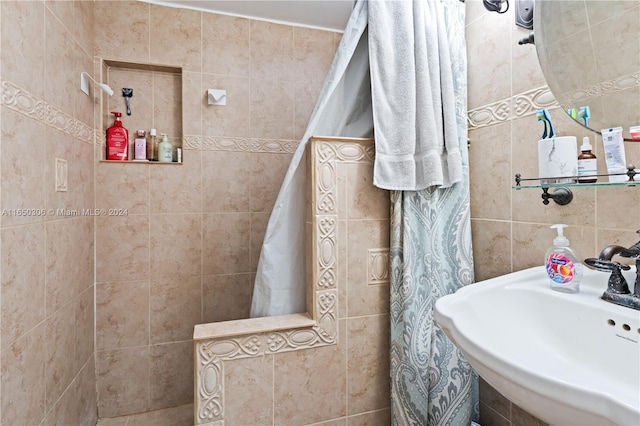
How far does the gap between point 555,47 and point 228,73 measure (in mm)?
1657

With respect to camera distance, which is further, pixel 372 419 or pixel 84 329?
pixel 84 329

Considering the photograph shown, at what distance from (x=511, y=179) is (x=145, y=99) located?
194cm

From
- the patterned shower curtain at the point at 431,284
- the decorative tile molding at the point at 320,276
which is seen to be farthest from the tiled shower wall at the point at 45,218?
the patterned shower curtain at the point at 431,284

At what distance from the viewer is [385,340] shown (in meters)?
1.37

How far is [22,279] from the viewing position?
3.64 feet

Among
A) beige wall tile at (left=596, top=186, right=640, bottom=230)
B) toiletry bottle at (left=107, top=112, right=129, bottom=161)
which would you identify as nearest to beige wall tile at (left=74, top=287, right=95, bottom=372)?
toiletry bottle at (left=107, top=112, right=129, bottom=161)

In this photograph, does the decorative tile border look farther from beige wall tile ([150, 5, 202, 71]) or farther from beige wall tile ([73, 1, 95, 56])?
beige wall tile ([73, 1, 95, 56])

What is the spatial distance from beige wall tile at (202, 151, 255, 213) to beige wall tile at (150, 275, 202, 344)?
1.51 feet

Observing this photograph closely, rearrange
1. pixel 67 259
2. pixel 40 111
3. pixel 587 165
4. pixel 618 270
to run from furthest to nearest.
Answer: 1. pixel 67 259
2. pixel 40 111
3. pixel 587 165
4. pixel 618 270

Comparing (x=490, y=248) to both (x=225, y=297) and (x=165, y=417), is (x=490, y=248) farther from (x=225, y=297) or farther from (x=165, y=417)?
(x=165, y=417)

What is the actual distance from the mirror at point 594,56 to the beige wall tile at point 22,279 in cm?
174

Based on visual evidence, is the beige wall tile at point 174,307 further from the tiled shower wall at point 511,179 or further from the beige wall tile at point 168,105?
the tiled shower wall at point 511,179

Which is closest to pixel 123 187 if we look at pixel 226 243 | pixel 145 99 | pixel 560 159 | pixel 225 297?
pixel 145 99

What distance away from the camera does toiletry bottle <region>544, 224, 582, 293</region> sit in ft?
2.90
